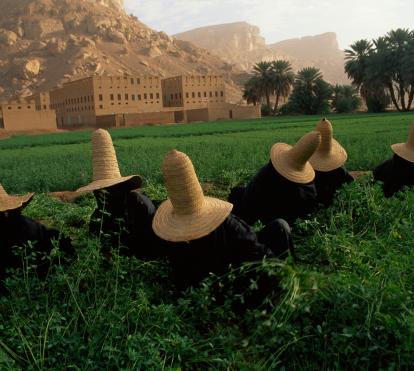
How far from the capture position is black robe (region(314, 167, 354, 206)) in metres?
5.83

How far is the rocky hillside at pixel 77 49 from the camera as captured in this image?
9206 centimetres

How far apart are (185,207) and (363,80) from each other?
2283 inches

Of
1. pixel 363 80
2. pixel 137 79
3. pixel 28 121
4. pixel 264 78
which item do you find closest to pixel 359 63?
pixel 363 80

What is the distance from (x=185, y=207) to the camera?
10.9 feet

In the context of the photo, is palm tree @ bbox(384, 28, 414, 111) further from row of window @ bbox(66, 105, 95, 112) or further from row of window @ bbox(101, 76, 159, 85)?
row of window @ bbox(66, 105, 95, 112)

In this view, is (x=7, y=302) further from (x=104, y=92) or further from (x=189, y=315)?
(x=104, y=92)

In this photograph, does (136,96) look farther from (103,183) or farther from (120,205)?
(103,183)

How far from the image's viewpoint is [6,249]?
4.00 metres

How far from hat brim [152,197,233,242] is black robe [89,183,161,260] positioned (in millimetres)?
677

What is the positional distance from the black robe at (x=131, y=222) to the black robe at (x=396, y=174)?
3.50 meters

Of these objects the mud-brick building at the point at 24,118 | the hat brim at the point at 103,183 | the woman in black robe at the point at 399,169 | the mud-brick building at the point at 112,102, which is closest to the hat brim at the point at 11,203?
the hat brim at the point at 103,183

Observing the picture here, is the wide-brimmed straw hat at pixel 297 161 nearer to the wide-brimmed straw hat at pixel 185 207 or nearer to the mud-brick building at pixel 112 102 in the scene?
the wide-brimmed straw hat at pixel 185 207

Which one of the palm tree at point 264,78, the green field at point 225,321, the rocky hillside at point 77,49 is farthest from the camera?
the rocky hillside at point 77,49

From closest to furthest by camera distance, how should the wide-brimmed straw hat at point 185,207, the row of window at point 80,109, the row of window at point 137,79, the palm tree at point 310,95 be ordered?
the wide-brimmed straw hat at point 185,207, the row of window at point 80,109, the row of window at point 137,79, the palm tree at point 310,95
